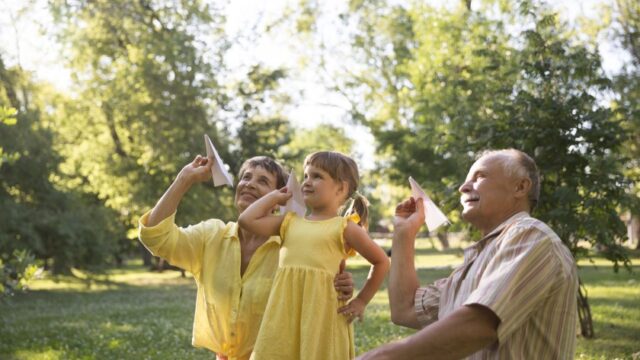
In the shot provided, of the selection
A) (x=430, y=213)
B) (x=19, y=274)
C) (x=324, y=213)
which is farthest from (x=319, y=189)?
(x=19, y=274)

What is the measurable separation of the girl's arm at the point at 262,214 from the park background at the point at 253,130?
145 inches

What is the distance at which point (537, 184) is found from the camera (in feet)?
8.36

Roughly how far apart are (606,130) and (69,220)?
55.9ft

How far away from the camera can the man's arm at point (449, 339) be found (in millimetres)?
1786

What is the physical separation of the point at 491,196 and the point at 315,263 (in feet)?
3.64

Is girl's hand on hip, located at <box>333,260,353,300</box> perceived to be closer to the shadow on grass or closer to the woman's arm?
the woman's arm

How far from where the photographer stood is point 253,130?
26.3 m

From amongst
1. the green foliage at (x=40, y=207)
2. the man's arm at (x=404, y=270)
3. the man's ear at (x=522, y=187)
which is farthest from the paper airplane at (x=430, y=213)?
the green foliage at (x=40, y=207)

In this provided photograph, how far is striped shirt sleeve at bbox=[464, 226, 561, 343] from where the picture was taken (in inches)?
74.3

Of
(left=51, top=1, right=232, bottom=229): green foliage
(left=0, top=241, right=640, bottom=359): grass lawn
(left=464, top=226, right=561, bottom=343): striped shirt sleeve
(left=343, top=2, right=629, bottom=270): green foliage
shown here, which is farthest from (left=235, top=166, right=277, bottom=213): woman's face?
(left=51, top=1, right=232, bottom=229): green foliage

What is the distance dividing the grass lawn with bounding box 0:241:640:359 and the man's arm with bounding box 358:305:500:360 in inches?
283

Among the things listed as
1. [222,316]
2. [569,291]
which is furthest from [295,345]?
[569,291]

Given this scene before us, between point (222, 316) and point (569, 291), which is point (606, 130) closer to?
point (222, 316)

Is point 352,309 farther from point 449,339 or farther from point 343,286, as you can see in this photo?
point 449,339
